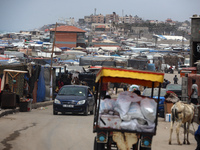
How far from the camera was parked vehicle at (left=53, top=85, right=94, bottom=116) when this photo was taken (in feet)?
70.0

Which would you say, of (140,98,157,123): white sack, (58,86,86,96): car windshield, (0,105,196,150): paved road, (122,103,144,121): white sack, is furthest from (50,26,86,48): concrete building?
(122,103,144,121): white sack

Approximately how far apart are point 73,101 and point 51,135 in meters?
6.89

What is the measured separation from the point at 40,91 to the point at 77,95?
8.12m

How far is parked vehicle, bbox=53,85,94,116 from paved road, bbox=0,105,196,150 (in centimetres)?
165

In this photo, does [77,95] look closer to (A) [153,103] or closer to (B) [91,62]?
(A) [153,103]

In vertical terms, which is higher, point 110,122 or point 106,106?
point 106,106

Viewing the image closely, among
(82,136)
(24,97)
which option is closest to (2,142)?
(82,136)

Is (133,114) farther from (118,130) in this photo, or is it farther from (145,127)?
(118,130)

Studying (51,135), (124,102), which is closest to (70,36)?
(51,135)

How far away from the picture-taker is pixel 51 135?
47.5 feet

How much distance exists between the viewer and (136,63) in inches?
2763

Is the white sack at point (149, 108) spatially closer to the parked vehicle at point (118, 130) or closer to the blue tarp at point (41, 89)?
the parked vehicle at point (118, 130)

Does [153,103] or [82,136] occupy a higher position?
[153,103]

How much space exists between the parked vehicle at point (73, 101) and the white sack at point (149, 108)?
11.4 m
